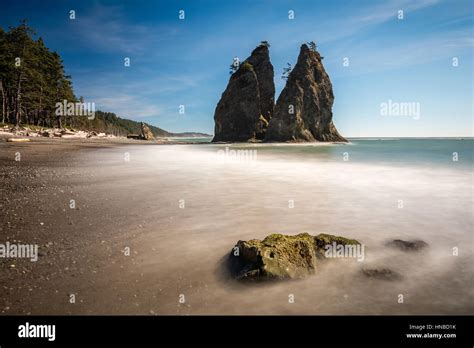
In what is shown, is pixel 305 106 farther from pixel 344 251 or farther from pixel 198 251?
pixel 198 251

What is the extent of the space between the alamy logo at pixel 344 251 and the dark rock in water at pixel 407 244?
935 millimetres

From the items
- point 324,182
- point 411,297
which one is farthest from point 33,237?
point 324,182

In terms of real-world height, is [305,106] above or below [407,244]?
above

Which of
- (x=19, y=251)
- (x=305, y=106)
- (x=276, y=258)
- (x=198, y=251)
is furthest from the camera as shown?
(x=305, y=106)

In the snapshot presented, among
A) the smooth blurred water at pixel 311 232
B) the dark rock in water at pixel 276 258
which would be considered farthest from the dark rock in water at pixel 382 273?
the dark rock in water at pixel 276 258

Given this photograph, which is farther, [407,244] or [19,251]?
[407,244]

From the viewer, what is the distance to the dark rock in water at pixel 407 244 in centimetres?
527

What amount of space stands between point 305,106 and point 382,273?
9695 centimetres

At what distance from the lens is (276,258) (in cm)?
415
